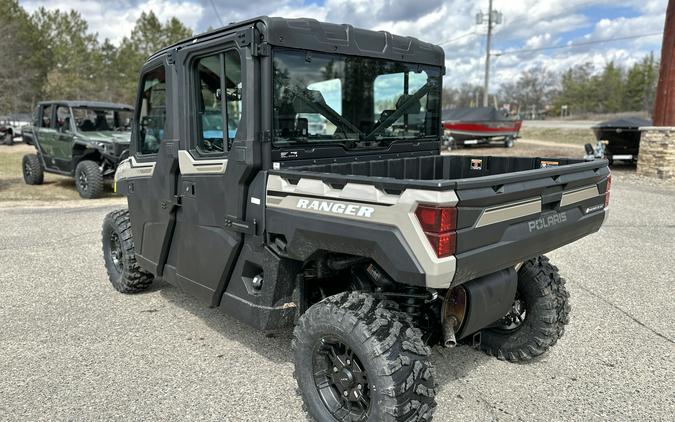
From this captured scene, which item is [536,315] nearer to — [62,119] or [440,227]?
[440,227]

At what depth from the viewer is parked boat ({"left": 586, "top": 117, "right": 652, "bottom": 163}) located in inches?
614

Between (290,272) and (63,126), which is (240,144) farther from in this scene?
(63,126)

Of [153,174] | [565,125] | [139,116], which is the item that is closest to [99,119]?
[139,116]

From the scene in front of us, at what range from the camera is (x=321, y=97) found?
138 inches

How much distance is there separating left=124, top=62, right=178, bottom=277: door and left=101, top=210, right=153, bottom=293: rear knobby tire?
0.87ft

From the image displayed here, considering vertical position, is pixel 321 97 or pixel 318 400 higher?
pixel 321 97

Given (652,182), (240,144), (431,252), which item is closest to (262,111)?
(240,144)

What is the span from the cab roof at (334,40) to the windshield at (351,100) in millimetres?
56

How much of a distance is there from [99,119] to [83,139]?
89 cm

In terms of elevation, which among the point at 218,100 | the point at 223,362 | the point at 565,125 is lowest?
the point at 223,362

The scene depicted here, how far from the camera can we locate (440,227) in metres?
2.33

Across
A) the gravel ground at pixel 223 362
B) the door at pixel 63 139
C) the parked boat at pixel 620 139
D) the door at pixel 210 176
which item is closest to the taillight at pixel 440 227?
the gravel ground at pixel 223 362

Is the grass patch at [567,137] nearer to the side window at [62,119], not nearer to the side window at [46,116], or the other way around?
the side window at [62,119]

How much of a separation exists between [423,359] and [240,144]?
1.66 meters
